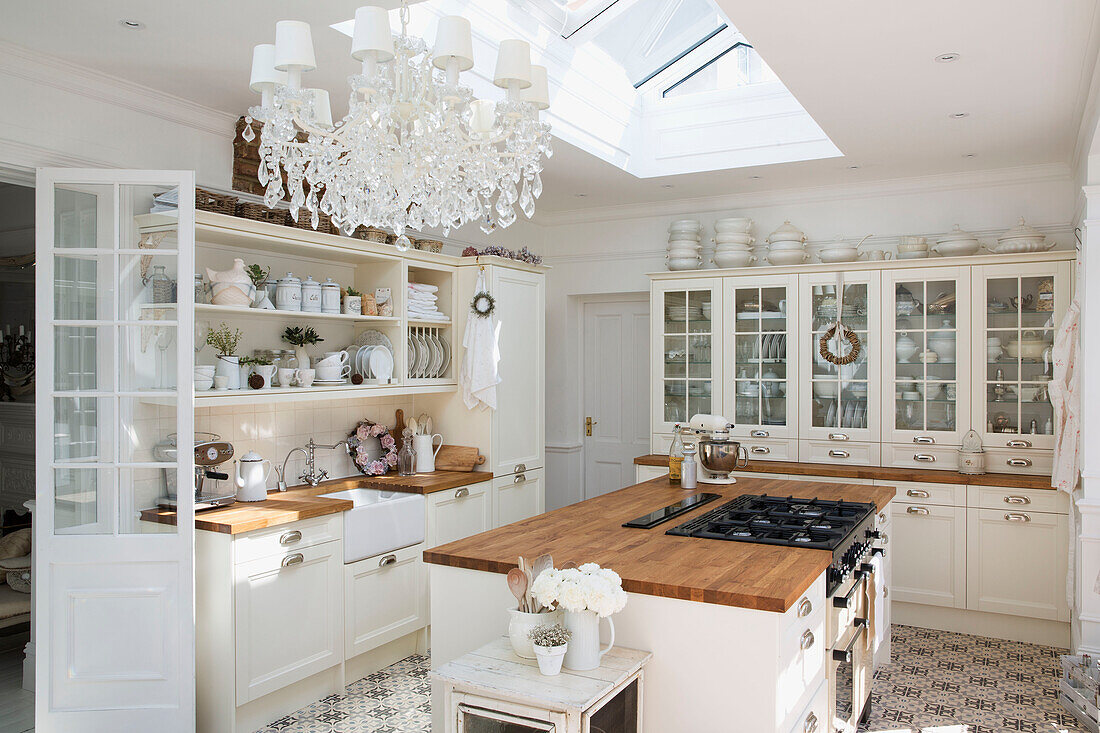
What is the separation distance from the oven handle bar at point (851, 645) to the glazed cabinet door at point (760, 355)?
7.80 ft

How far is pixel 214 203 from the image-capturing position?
3.52m

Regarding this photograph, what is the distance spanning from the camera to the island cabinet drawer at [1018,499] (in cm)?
448

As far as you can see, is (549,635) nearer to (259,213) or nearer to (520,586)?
(520,586)

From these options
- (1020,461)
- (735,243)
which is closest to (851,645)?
(1020,461)

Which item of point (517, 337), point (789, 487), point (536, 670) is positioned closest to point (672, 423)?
point (517, 337)

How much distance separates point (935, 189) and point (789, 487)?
251 centimetres

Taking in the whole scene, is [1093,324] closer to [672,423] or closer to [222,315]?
[672,423]

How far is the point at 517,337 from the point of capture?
206 inches

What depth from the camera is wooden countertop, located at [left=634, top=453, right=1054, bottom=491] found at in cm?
459

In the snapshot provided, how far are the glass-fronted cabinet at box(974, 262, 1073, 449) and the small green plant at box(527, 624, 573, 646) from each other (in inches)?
147

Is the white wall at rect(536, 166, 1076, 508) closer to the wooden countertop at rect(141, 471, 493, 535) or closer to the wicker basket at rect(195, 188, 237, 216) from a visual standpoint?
the wooden countertop at rect(141, 471, 493, 535)

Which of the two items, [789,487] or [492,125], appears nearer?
[492,125]

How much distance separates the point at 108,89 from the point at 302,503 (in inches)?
77.7

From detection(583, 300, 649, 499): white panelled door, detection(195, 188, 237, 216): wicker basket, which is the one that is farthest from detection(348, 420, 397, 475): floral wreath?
detection(583, 300, 649, 499): white panelled door
